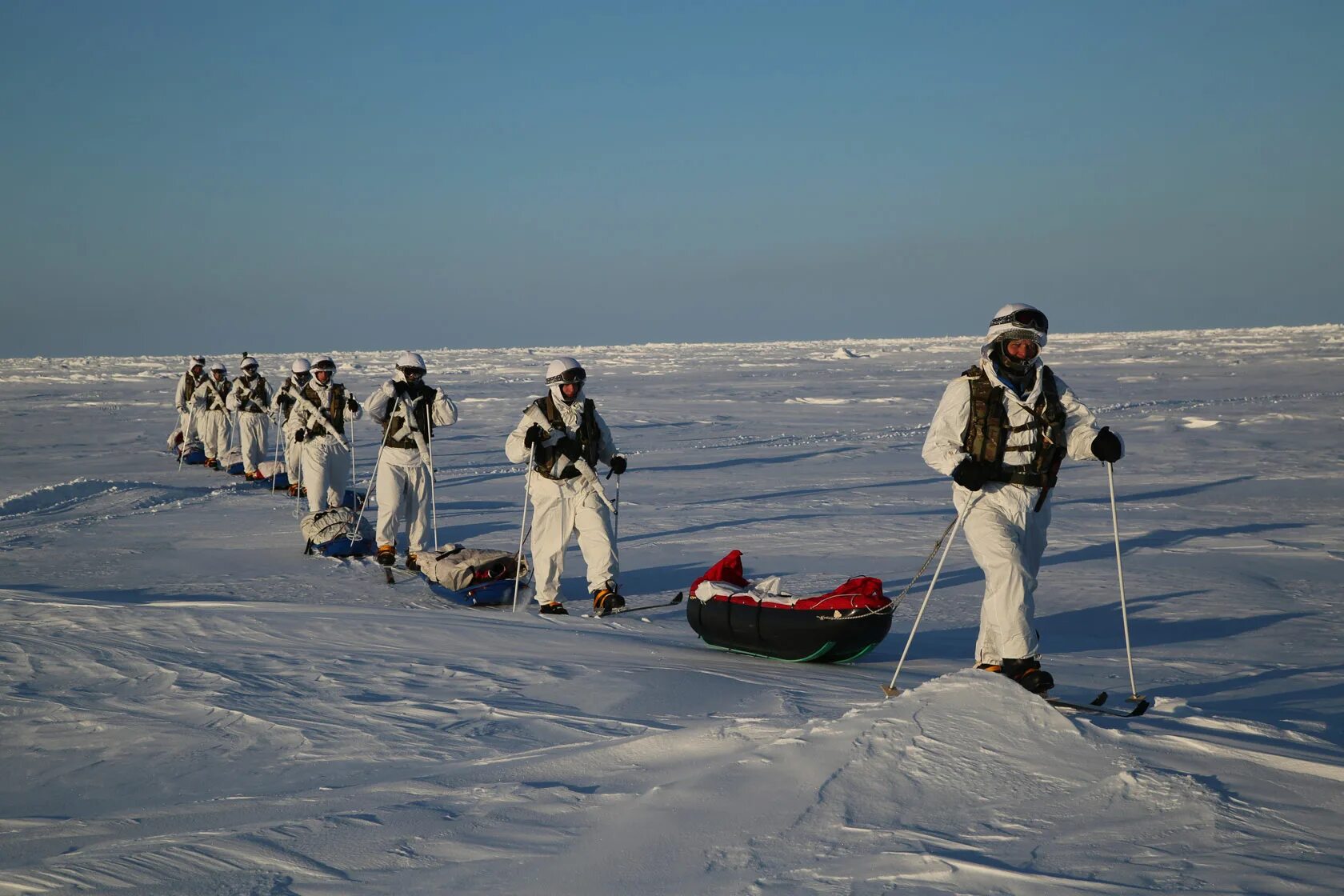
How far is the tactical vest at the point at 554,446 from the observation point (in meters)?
9.77

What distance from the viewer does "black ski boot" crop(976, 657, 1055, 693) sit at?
5.85 meters

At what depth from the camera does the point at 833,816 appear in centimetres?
359

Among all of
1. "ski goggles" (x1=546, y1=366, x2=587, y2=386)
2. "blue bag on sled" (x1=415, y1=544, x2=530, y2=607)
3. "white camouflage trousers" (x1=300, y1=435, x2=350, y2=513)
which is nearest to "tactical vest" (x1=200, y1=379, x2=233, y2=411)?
"white camouflage trousers" (x1=300, y1=435, x2=350, y2=513)

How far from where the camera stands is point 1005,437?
6.24 metres

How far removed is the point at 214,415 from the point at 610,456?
612 inches

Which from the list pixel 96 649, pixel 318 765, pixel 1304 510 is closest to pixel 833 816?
pixel 318 765

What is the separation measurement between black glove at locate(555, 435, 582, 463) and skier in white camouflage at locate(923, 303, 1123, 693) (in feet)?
13.5

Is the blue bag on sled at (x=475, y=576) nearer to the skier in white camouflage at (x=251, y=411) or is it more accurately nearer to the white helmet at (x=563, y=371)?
the white helmet at (x=563, y=371)

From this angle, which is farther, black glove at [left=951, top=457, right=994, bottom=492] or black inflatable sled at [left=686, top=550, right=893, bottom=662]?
black inflatable sled at [left=686, top=550, right=893, bottom=662]

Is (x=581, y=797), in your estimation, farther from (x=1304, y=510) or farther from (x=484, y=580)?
(x=1304, y=510)

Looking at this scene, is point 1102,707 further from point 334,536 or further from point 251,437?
point 251,437

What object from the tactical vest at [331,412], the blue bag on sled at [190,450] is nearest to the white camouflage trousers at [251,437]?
the blue bag on sled at [190,450]

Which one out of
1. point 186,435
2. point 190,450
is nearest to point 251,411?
point 190,450

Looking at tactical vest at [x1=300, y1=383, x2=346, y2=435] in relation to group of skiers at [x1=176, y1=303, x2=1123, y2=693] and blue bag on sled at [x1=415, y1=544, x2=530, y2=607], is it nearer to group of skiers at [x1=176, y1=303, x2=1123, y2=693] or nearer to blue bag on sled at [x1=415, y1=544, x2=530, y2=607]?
group of skiers at [x1=176, y1=303, x2=1123, y2=693]
